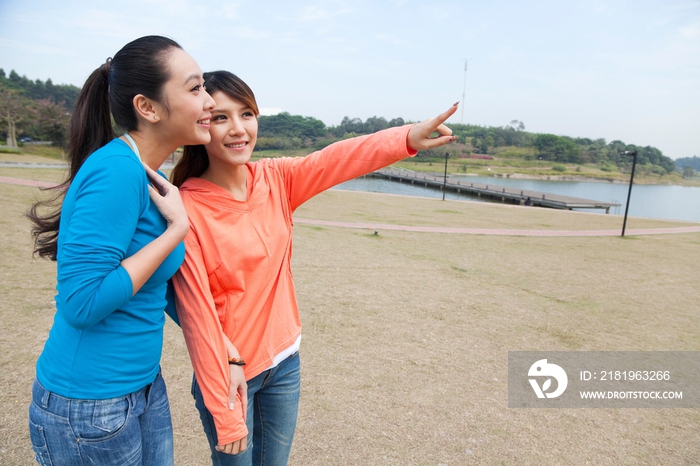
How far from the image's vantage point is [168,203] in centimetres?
125

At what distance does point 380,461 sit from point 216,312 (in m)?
1.89

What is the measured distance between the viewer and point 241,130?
5.07 ft

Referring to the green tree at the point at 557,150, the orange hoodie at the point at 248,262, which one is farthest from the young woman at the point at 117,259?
the green tree at the point at 557,150

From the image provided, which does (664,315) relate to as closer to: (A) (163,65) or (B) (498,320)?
(B) (498,320)

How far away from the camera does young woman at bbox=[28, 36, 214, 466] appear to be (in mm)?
1093

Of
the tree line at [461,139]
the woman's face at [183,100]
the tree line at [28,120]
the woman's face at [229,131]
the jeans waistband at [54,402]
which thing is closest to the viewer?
the jeans waistband at [54,402]

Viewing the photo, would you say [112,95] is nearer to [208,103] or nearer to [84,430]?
[208,103]

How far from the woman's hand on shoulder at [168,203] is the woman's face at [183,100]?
0.47ft

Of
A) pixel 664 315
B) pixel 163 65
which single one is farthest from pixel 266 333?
pixel 664 315

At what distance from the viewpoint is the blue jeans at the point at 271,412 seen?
1624mm

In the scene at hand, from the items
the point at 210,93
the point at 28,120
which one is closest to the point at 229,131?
the point at 210,93
